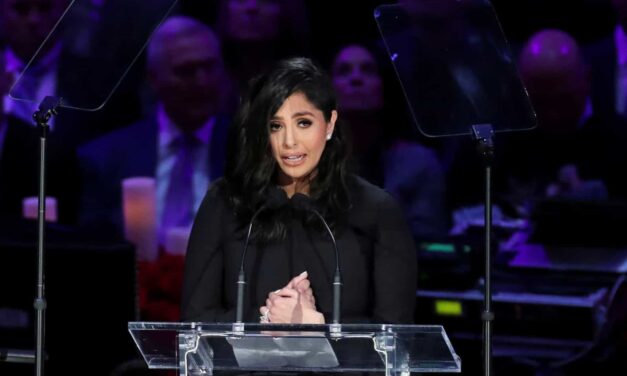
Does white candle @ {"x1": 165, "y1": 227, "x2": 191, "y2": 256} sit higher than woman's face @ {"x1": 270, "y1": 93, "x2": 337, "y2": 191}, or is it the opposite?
woman's face @ {"x1": 270, "y1": 93, "x2": 337, "y2": 191}

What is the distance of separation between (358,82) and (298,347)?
3.68m

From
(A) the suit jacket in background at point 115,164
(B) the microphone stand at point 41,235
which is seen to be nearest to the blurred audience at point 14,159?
(A) the suit jacket in background at point 115,164

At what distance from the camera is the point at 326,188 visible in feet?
11.0

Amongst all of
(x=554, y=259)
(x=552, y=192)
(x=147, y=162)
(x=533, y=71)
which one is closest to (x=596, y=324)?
(x=554, y=259)

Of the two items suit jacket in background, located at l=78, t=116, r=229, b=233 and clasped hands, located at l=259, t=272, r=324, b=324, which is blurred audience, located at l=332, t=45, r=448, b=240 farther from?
clasped hands, located at l=259, t=272, r=324, b=324

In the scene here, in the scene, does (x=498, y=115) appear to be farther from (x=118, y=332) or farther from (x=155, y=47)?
(x=155, y=47)

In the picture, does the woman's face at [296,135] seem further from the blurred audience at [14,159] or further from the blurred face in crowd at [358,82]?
the blurred audience at [14,159]

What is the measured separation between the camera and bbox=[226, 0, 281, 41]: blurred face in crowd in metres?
6.23

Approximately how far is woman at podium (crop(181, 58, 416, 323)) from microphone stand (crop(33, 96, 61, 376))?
1.29ft

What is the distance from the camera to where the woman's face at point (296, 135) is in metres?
3.25

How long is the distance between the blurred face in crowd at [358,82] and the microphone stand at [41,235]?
2.97 meters

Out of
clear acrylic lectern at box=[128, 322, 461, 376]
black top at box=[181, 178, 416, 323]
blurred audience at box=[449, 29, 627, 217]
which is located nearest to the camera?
clear acrylic lectern at box=[128, 322, 461, 376]

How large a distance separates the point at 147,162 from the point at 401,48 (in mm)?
3025

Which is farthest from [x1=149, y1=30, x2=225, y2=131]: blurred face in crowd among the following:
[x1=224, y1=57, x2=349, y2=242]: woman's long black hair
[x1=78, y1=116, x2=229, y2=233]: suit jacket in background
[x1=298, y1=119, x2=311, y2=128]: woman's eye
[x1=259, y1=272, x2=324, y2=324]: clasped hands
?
[x1=259, y1=272, x2=324, y2=324]: clasped hands
